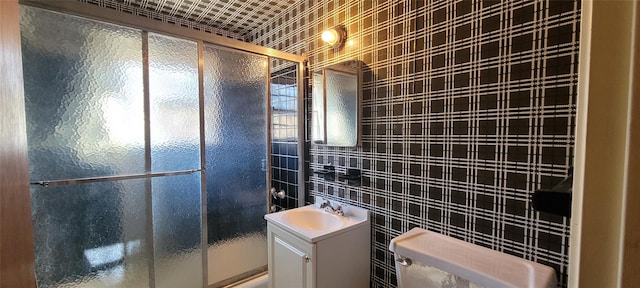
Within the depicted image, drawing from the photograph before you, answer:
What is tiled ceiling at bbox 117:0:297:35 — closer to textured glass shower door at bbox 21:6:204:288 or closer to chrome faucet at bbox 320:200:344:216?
textured glass shower door at bbox 21:6:204:288

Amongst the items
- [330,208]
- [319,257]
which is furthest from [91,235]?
[330,208]

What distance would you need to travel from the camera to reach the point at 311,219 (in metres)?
1.93

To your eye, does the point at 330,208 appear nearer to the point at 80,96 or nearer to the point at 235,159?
the point at 235,159

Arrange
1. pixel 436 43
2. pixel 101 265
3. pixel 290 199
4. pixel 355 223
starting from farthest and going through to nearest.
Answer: pixel 290 199 → pixel 355 223 → pixel 101 265 → pixel 436 43

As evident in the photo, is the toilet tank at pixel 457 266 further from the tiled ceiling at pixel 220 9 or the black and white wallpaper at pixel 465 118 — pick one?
the tiled ceiling at pixel 220 9

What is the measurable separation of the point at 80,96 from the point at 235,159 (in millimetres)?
967

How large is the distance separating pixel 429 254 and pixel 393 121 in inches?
29.5

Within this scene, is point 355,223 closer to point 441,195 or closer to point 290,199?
point 441,195

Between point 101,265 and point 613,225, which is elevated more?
point 613,225

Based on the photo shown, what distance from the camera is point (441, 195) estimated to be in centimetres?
136

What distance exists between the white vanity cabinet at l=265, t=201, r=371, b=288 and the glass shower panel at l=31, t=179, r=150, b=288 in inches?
32.4

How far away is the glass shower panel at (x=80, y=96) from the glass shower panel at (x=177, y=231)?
0.78 ft

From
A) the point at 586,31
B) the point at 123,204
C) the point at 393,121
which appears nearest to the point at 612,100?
the point at 586,31

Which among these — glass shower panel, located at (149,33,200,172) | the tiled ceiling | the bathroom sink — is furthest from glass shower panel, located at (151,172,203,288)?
the tiled ceiling
